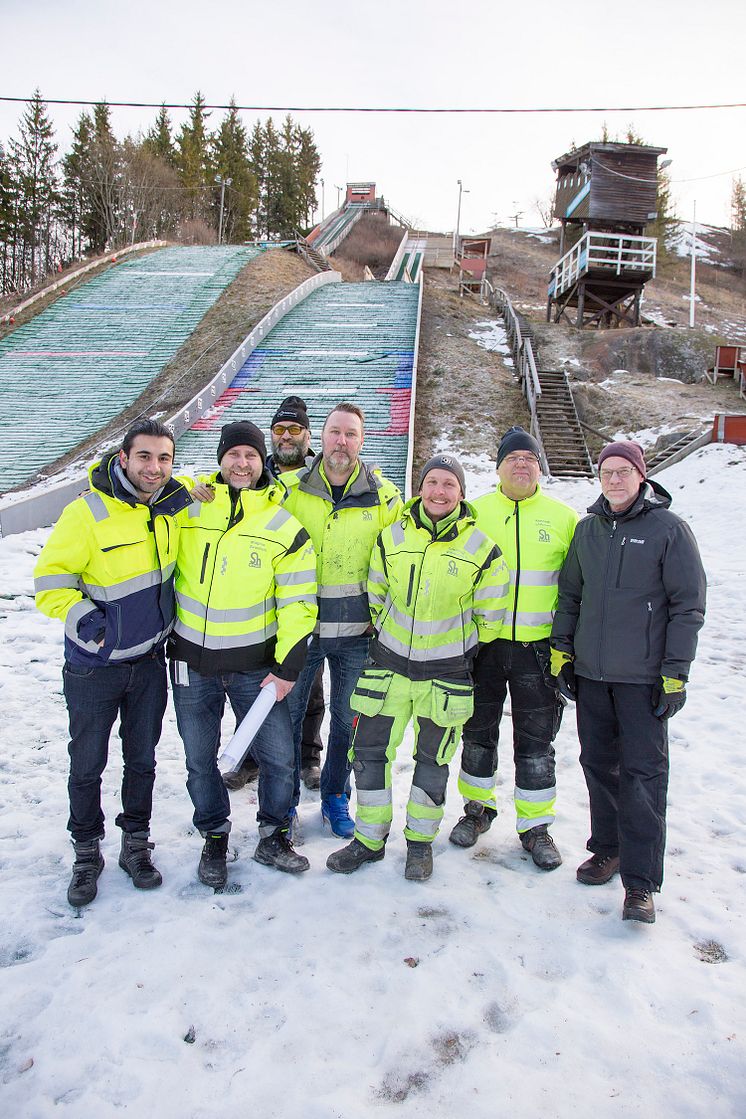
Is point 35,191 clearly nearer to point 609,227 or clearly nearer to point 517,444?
point 609,227

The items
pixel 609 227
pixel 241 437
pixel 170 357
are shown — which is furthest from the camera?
pixel 609 227

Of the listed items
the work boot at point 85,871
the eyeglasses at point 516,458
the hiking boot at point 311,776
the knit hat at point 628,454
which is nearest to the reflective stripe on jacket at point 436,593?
the eyeglasses at point 516,458

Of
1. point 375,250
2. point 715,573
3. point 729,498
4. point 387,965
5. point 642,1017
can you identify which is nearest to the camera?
point 642,1017

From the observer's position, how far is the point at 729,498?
32.7 ft

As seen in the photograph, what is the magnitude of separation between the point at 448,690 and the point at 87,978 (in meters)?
1.82

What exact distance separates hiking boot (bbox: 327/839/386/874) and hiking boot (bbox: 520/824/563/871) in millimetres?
732

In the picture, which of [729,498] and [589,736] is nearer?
[589,736]

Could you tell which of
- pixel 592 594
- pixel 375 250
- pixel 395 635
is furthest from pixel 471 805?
pixel 375 250

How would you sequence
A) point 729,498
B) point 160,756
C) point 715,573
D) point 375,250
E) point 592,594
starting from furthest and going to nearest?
point 375,250, point 729,498, point 715,573, point 160,756, point 592,594

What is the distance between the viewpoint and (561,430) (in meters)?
14.1

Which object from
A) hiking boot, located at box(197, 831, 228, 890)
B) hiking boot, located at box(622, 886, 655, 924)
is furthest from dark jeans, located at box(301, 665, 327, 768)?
hiking boot, located at box(622, 886, 655, 924)

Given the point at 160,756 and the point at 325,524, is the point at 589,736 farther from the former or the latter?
the point at 160,756

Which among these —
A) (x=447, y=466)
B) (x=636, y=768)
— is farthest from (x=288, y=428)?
(x=636, y=768)

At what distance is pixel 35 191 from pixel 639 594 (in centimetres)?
5072
